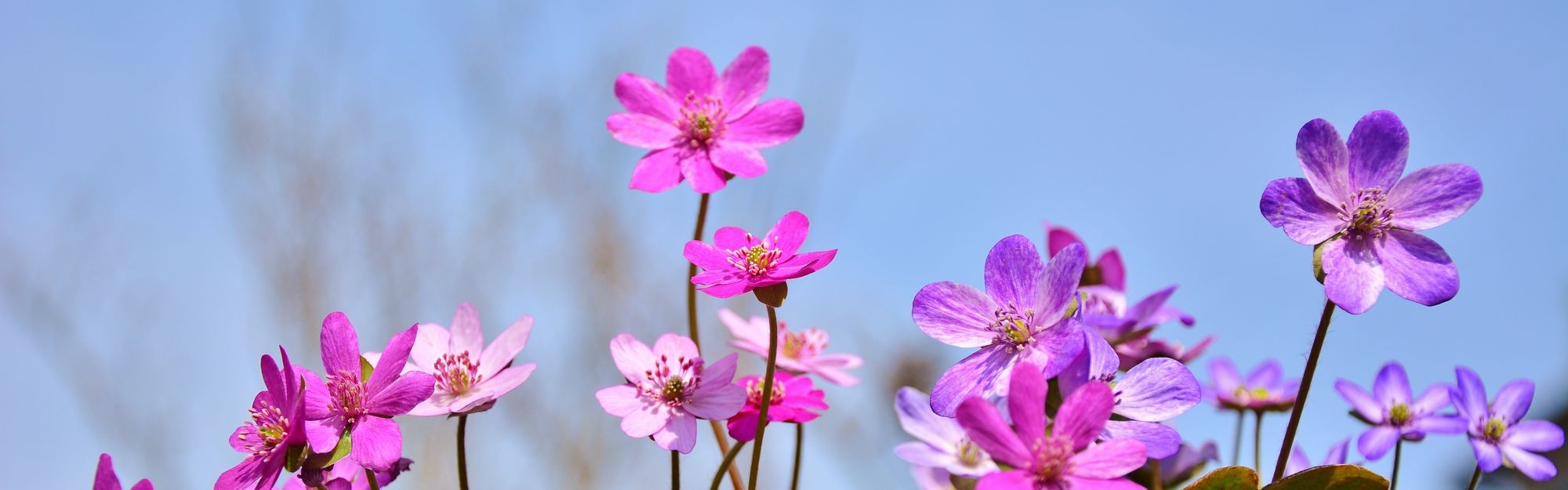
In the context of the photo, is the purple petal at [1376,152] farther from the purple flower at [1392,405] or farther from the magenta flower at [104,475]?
the magenta flower at [104,475]

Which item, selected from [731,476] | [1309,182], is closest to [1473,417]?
[1309,182]

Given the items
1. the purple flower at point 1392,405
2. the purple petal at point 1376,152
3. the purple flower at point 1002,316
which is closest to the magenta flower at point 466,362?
the purple flower at point 1002,316

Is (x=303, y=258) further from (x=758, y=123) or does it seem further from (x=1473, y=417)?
(x=1473, y=417)

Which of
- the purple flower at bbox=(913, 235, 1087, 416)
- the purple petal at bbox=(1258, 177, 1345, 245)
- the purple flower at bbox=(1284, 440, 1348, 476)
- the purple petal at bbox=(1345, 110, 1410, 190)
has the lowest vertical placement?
the purple flower at bbox=(1284, 440, 1348, 476)

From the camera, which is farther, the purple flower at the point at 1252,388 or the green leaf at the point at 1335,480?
the purple flower at the point at 1252,388

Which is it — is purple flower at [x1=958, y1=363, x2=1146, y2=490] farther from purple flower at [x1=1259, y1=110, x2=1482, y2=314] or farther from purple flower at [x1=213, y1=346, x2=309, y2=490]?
purple flower at [x1=213, y1=346, x2=309, y2=490]

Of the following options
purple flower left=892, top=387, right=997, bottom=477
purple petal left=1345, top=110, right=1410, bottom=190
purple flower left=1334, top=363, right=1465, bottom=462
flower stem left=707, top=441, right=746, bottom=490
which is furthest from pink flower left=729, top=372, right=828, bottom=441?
purple flower left=1334, top=363, right=1465, bottom=462

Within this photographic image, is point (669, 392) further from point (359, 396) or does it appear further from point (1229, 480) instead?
point (1229, 480)

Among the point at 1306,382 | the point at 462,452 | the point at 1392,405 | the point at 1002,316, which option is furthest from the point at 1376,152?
the point at 462,452
